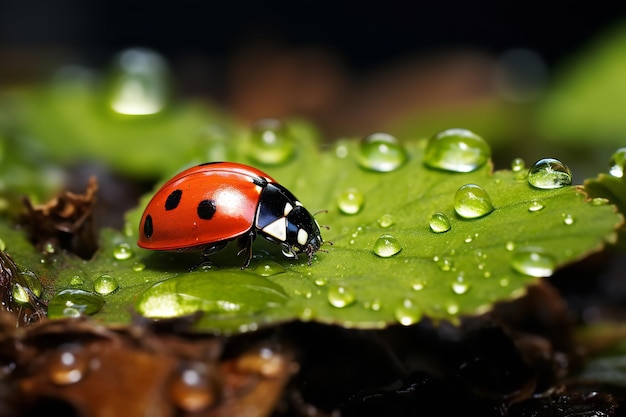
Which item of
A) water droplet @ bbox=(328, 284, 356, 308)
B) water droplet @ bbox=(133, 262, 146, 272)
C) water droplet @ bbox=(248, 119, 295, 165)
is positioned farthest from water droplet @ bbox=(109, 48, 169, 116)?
water droplet @ bbox=(328, 284, 356, 308)

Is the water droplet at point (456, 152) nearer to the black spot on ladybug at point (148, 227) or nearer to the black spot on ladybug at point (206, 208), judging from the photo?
the black spot on ladybug at point (206, 208)

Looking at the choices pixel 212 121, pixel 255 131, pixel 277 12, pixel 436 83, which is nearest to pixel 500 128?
pixel 436 83

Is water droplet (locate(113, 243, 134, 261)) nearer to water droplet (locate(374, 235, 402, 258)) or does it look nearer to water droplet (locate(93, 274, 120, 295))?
water droplet (locate(93, 274, 120, 295))

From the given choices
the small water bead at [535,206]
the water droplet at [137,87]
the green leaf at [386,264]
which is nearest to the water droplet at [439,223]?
the green leaf at [386,264]

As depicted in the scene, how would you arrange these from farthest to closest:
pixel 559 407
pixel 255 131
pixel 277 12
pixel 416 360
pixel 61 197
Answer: pixel 277 12 → pixel 255 131 → pixel 61 197 → pixel 416 360 → pixel 559 407

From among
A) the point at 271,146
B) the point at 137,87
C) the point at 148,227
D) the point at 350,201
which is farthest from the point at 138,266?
the point at 137,87

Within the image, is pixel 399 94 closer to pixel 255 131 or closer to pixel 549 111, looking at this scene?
pixel 549 111
